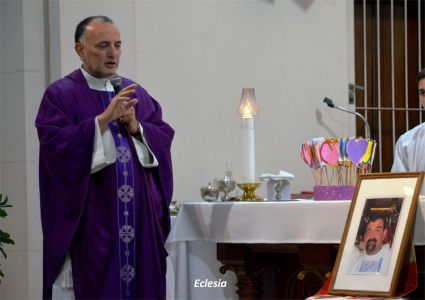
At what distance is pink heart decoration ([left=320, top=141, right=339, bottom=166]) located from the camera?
13.6ft

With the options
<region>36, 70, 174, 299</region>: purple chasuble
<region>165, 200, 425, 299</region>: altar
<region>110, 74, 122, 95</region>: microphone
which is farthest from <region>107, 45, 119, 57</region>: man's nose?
<region>165, 200, 425, 299</region>: altar

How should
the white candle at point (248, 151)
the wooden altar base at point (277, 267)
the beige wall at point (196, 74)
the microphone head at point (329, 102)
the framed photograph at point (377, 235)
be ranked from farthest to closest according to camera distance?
the microphone head at point (329, 102) < the beige wall at point (196, 74) < the white candle at point (248, 151) < the wooden altar base at point (277, 267) < the framed photograph at point (377, 235)

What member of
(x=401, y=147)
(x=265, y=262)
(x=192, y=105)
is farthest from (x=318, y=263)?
(x=192, y=105)

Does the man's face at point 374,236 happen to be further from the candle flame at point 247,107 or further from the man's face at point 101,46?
the man's face at point 101,46

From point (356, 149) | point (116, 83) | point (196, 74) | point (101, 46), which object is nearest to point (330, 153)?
point (356, 149)

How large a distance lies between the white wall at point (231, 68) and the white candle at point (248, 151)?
2.18 meters

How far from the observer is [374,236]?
355 cm

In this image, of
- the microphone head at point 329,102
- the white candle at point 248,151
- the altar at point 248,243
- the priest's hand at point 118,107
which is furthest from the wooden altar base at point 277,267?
the microphone head at point 329,102

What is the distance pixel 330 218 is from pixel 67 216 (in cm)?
109

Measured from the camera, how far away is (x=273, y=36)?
7.18 m

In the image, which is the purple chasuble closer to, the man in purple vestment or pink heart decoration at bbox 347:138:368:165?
the man in purple vestment

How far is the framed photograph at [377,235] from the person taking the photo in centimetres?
345

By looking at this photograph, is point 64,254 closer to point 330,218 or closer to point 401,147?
point 330,218

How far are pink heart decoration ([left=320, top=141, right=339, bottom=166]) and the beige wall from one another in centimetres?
250
